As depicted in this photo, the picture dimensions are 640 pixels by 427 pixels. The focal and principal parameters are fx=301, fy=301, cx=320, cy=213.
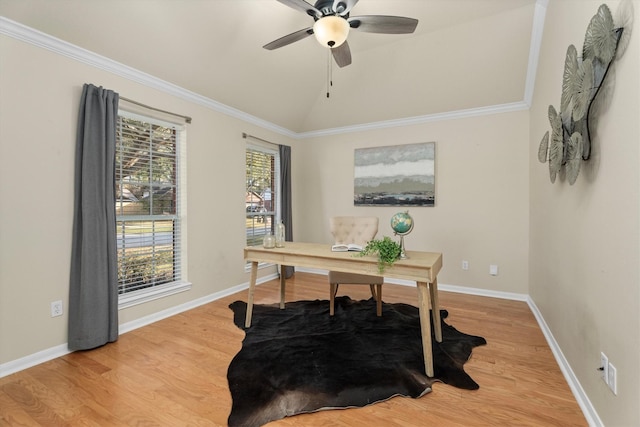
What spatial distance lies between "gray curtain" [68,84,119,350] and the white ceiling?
0.53m

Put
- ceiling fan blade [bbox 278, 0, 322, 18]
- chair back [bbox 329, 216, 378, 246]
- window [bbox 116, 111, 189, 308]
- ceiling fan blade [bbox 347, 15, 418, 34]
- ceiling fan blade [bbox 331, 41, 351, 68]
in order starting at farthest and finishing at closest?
chair back [bbox 329, 216, 378, 246] < window [bbox 116, 111, 189, 308] < ceiling fan blade [bbox 331, 41, 351, 68] < ceiling fan blade [bbox 347, 15, 418, 34] < ceiling fan blade [bbox 278, 0, 322, 18]

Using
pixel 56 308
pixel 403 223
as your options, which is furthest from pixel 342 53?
pixel 56 308

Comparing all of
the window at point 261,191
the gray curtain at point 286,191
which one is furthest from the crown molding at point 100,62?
the gray curtain at point 286,191

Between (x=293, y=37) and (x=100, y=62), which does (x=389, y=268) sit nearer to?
(x=293, y=37)

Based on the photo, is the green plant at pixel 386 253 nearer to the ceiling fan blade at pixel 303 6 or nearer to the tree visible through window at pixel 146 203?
the ceiling fan blade at pixel 303 6

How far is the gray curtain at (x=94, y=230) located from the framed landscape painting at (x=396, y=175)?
3.23m

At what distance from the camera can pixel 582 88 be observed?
157 centimetres

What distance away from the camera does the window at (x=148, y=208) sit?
9.45ft

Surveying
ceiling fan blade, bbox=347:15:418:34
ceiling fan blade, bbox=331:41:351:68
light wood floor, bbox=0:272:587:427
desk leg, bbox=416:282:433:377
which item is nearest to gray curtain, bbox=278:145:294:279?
light wood floor, bbox=0:272:587:427

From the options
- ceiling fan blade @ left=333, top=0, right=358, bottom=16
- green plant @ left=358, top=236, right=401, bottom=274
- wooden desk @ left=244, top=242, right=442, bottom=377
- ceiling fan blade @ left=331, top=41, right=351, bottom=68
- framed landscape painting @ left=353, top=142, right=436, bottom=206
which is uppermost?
ceiling fan blade @ left=333, top=0, right=358, bottom=16

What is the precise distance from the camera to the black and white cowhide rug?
1.79 metres

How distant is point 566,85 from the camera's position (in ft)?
5.80

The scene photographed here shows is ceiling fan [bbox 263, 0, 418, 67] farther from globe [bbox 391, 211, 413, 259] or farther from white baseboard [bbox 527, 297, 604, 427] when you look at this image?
white baseboard [bbox 527, 297, 604, 427]

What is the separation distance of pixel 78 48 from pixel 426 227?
421 centimetres
